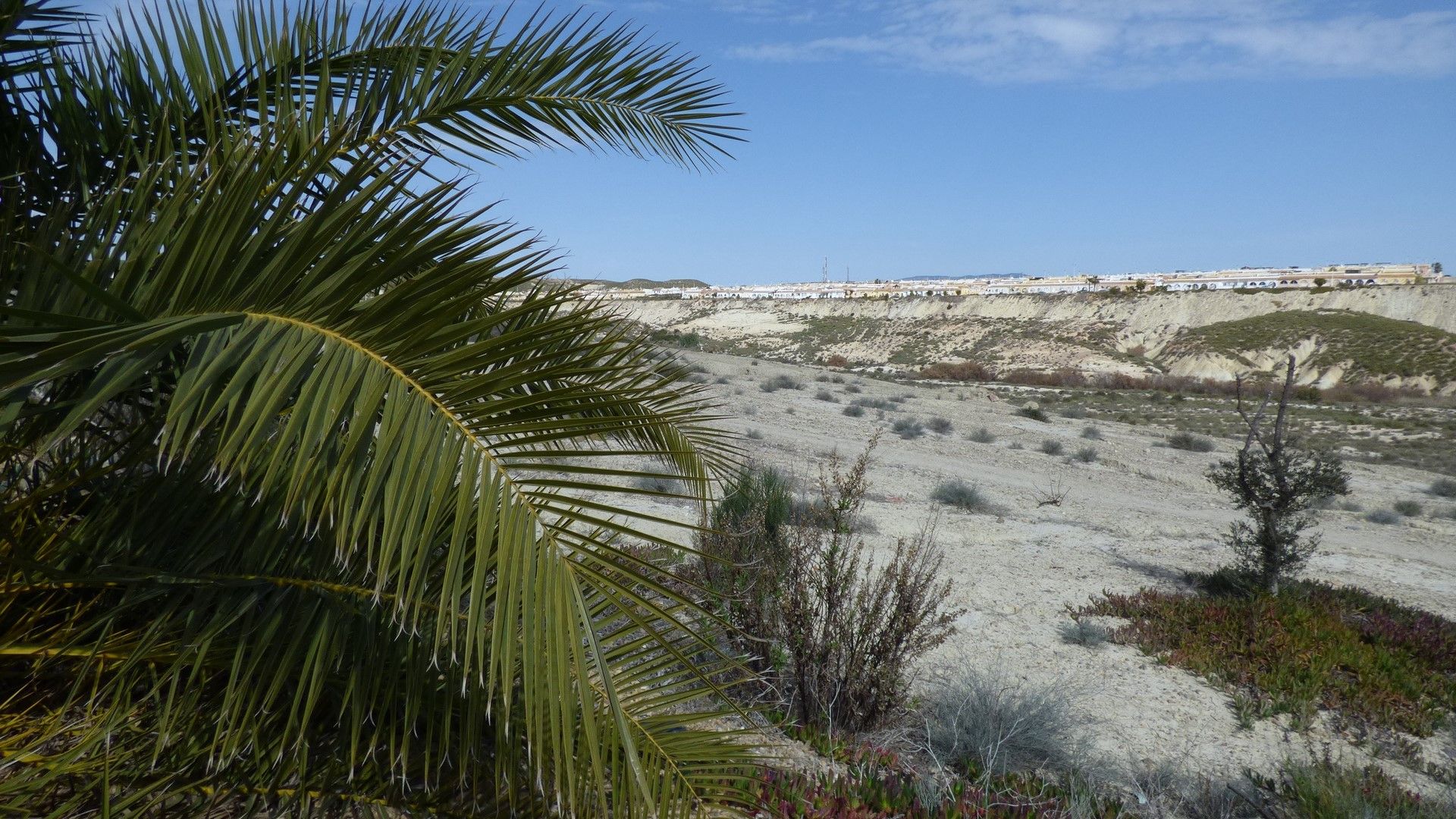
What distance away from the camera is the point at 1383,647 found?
22.0 ft

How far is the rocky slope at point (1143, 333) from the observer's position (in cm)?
4553

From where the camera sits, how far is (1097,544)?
1113cm

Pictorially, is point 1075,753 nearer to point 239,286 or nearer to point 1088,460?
point 239,286

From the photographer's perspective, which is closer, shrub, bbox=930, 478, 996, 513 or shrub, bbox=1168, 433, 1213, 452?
shrub, bbox=930, 478, 996, 513

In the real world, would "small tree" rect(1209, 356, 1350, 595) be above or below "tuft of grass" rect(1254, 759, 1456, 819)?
above

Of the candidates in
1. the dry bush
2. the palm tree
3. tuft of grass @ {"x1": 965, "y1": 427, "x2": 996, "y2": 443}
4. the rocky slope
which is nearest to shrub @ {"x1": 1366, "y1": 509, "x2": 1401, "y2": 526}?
tuft of grass @ {"x1": 965, "y1": 427, "x2": 996, "y2": 443}

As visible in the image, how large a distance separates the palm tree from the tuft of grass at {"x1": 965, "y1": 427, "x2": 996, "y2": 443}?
1940 centimetres

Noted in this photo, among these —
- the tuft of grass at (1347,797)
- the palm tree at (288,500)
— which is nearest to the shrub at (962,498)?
the tuft of grass at (1347,797)

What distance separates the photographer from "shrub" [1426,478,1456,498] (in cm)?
1838

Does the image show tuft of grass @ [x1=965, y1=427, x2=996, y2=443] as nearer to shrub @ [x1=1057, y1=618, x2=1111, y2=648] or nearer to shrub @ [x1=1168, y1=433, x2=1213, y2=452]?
shrub @ [x1=1168, y1=433, x2=1213, y2=452]

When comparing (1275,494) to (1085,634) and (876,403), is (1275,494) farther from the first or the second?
(876,403)

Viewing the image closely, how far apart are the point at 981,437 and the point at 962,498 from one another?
8.97m

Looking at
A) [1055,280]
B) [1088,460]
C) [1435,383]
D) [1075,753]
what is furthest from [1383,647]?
[1055,280]

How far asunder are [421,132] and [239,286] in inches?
71.7
